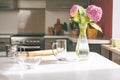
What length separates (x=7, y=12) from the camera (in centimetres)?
502

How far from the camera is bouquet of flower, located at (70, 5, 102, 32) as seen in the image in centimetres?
180

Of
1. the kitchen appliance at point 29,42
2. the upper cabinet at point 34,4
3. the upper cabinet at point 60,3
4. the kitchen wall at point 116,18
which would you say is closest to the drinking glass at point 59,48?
the kitchen wall at point 116,18

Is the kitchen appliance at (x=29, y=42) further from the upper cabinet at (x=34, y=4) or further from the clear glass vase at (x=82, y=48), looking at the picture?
the clear glass vase at (x=82, y=48)

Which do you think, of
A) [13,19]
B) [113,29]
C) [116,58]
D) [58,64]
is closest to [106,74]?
[58,64]

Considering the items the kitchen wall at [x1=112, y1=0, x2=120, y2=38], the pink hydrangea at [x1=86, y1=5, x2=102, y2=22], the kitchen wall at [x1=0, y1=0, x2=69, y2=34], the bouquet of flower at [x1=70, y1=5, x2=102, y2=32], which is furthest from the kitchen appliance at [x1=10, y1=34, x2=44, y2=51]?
the pink hydrangea at [x1=86, y1=5, x2=102, y2=22]

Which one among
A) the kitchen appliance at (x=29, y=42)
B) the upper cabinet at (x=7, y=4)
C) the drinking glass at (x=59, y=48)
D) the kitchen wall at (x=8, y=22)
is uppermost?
the upper cabinet at (x=7, y=4)

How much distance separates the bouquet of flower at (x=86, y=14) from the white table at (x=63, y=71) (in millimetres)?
336

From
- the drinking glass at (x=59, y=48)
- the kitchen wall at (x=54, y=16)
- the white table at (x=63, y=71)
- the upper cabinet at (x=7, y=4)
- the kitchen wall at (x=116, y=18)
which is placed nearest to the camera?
the white table at (x=63, y=71)

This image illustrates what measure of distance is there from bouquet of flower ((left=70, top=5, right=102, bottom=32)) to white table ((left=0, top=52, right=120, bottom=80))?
336 mm

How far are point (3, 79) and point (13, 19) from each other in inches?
145

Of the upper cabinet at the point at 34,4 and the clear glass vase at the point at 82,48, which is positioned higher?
the upper cabinet at the point at 34,4

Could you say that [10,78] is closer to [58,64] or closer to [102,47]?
[58,64]

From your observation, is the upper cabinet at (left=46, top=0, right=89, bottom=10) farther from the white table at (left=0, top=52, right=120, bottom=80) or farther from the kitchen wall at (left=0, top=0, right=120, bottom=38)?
the white table at (left=0, top=52, right=120, bottom=80)

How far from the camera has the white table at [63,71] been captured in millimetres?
1489
